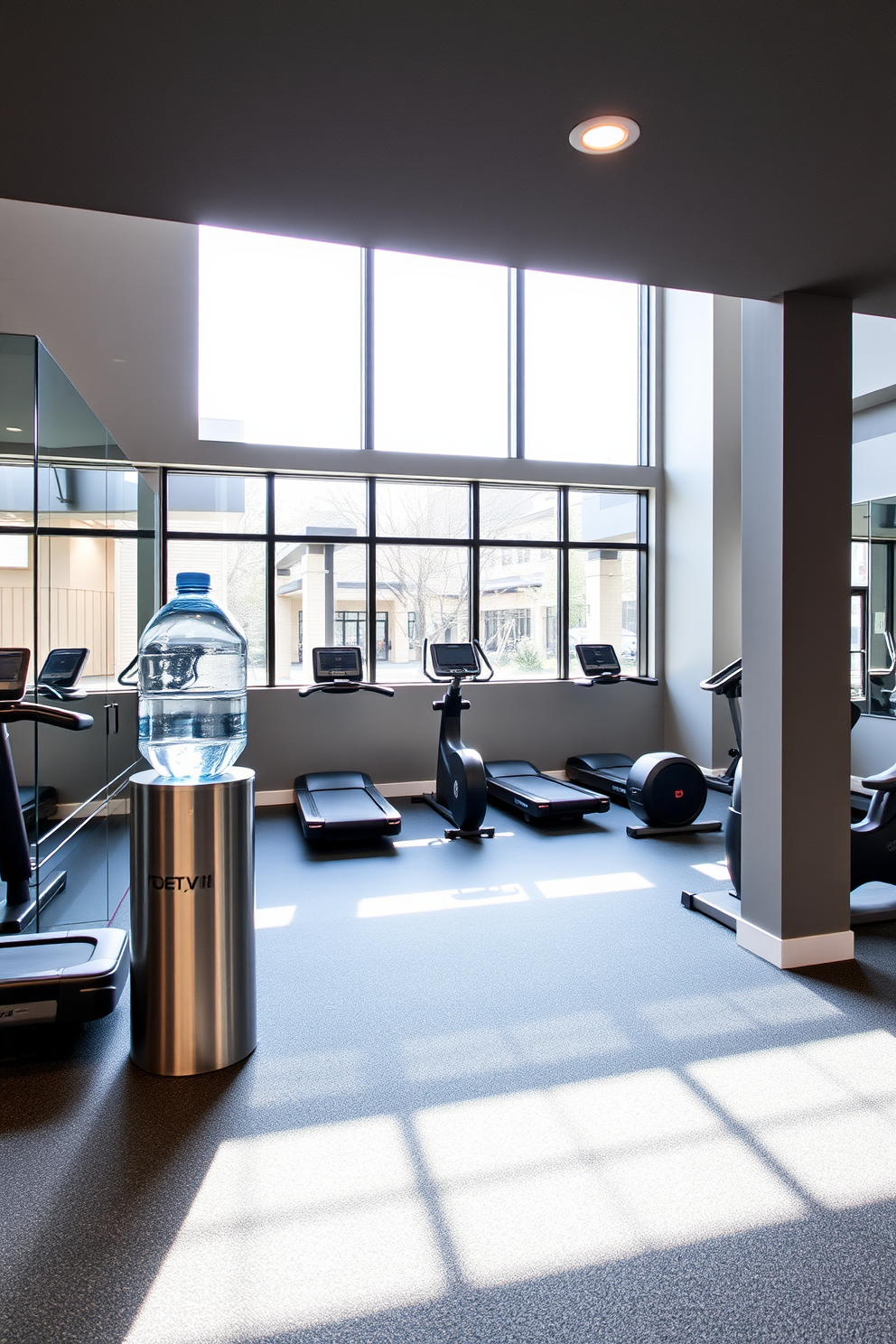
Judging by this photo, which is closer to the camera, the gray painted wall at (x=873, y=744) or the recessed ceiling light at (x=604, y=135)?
the recessed ceiling light at (x=604, y=135)

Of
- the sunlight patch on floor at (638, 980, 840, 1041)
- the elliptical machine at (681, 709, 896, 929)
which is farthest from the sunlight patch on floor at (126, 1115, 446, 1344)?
the elliptical machine at (681, 709, 896, 929)

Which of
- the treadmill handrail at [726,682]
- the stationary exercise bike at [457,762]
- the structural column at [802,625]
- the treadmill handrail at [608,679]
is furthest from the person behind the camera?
the treadmill handrail at [608,679]

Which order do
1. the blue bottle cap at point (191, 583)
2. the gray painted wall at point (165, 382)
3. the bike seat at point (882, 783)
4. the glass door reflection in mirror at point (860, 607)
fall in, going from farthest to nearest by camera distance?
the glass door reflection in mirror at point (860, 607) < the gray painted wall at point (165, 382) < the bike seat at point (882, 783) < the blue bottle cap at point (191, 583)

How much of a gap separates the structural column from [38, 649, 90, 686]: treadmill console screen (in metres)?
3.04

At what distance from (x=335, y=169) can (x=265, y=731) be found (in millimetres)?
5173

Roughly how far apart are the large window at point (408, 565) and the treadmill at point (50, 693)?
3404 mm

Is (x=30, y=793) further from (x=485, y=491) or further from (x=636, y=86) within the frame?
(x=485, y=491)

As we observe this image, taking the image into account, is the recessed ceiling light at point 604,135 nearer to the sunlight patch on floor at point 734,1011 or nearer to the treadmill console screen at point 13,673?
the treadmill console screen at point 13,673

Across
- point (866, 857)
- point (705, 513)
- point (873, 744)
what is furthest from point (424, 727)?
point (866, 857)

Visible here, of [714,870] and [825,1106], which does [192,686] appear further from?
[714,870]

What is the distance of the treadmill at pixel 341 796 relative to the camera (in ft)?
18.3

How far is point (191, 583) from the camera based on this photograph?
9.74 feet

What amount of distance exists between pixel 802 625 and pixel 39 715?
3134mm

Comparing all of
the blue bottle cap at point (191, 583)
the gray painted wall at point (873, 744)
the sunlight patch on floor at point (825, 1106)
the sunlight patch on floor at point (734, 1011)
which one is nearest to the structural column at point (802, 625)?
the sunlight patch on floor at point (734, 1011)
